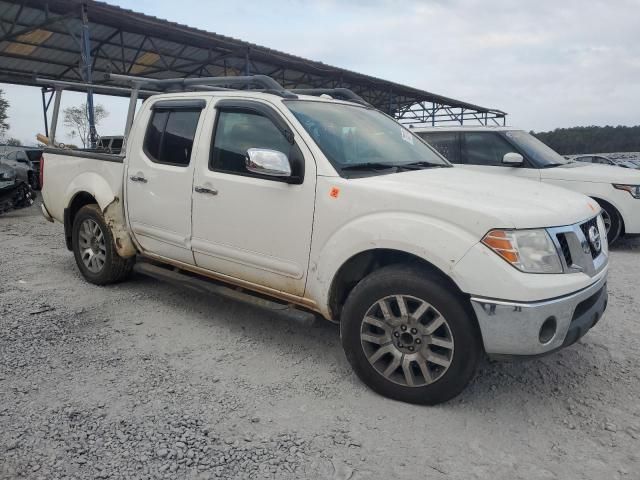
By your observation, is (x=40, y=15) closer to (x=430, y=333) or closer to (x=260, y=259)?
(x=260, y=259)

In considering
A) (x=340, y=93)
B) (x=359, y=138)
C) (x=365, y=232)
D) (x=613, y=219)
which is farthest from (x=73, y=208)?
(x=613, y=219)

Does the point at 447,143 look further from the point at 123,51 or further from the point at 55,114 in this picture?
the point at 123,51

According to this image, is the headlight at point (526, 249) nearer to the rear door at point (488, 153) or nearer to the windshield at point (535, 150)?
the rear door at point (488, 153)

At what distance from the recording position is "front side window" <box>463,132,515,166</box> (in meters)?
6.98

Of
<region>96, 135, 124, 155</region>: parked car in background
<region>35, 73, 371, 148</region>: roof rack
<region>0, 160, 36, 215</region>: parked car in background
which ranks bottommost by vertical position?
<region>0, 160, 36, 215</region>: parked car in background

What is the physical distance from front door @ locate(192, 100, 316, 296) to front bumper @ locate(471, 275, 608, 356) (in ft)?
3.79

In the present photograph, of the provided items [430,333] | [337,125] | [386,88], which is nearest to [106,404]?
[430,333]

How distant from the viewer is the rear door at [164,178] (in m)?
3.70

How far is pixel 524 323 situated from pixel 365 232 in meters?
0.95

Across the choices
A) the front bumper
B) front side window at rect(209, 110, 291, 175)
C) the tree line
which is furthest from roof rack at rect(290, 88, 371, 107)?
the tree line

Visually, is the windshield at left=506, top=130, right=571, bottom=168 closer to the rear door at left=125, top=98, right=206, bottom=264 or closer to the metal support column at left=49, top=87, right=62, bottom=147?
the rear door at left=125, top=98, right=206, bottom=264

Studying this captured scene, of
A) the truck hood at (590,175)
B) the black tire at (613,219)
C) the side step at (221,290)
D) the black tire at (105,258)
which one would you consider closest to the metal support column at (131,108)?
the black tire at (105,258)

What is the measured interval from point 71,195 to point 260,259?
2.62 metres

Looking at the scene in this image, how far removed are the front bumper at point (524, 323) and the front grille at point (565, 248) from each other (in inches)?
6.8
